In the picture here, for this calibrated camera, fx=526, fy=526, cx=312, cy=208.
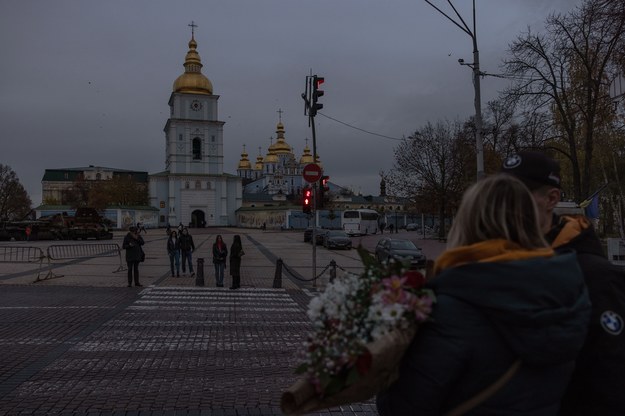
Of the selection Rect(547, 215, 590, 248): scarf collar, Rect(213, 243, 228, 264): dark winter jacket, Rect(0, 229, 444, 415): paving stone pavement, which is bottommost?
Rect(0, 229, 444, 415): paving stone pavement

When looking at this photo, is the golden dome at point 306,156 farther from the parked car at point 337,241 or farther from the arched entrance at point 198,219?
the parked car at point 337,241

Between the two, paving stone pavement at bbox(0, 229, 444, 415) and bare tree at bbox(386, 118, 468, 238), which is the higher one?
bare tree at bbox(386, 118, 468, 238)

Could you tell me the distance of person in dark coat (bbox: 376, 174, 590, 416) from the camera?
178 cm

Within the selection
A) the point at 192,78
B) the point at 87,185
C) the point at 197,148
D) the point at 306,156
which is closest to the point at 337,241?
the point at 197,148

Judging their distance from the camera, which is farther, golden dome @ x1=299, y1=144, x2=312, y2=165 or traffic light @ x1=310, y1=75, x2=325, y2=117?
golden dome @ x1=299, y1=144, x2=312, y2=165

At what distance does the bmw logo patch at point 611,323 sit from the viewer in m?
1.96

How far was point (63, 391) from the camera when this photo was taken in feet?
18.7

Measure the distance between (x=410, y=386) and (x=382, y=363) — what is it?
170 millimetres

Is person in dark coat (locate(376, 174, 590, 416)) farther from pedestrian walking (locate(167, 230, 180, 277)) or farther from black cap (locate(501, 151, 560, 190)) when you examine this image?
pedestrian walking (locate(167, 230, 180, 277))

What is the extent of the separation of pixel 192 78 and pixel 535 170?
90.0 meters

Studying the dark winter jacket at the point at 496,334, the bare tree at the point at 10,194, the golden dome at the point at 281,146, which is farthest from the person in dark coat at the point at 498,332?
the golden dome at the point at 281,146

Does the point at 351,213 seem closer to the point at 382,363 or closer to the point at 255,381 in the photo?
the point at 255,381

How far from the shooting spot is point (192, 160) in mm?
89562

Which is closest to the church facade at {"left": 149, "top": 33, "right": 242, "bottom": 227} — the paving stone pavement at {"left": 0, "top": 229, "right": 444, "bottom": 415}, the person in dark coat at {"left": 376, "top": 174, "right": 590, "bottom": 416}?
the paving stone pavement at {"left": 0, "top": 229, "right": 444, "bottom": 415}
